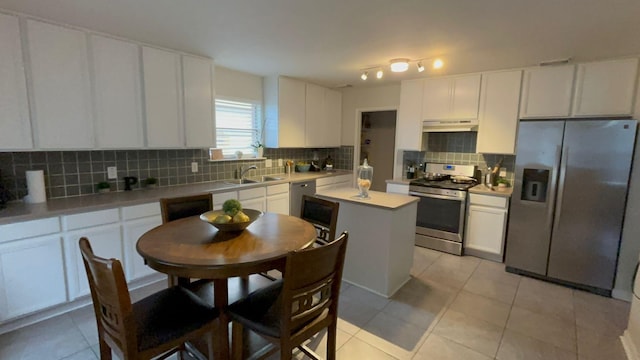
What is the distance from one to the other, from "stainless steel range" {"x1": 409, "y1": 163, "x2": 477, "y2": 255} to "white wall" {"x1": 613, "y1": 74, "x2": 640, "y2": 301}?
1396mm

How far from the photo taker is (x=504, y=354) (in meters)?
2.04

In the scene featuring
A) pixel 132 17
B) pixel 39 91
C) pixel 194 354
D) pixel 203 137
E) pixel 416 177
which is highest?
pixel 132 17

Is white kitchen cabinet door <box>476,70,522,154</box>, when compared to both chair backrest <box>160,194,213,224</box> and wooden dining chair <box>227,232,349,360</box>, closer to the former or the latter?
wooden dining chair <box>227,232,349,360</box>

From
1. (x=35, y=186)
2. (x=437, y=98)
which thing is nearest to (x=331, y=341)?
(x=35, y=186)

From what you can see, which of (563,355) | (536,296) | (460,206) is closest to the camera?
(563,355)

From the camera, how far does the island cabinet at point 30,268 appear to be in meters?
2.12

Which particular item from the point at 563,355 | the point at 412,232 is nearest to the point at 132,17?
the point at 412,232

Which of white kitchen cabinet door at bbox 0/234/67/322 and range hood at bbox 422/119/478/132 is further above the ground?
range hood at bbox 422/119/478/132

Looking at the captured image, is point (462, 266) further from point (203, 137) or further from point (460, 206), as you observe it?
point (203, 137)

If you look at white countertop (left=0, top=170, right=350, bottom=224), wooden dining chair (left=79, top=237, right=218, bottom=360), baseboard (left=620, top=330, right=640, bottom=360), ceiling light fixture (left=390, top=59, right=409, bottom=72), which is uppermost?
ceiling light fixture (left=390, top=59, right=409, bottom=72)

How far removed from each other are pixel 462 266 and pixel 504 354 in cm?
147


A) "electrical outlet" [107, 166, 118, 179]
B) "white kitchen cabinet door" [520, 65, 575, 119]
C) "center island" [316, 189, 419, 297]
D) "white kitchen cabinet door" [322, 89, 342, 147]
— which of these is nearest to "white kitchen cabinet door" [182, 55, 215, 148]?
"electrical outlet" [107, 166, 118, 179]

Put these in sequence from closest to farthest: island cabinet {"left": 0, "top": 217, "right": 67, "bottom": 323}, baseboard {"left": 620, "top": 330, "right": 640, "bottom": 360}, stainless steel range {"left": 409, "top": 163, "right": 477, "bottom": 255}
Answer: baseboard {"left": 620, "top": 330, "right": 640, "bottom": 360}, island cabinet {"left": 0, "top": 217, "right": 67, "bottom": 323}, stainless steel range {"left": 409, "top": 163, "right": 477, "bottom": 255}

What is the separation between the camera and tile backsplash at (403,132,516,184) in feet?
13.2
